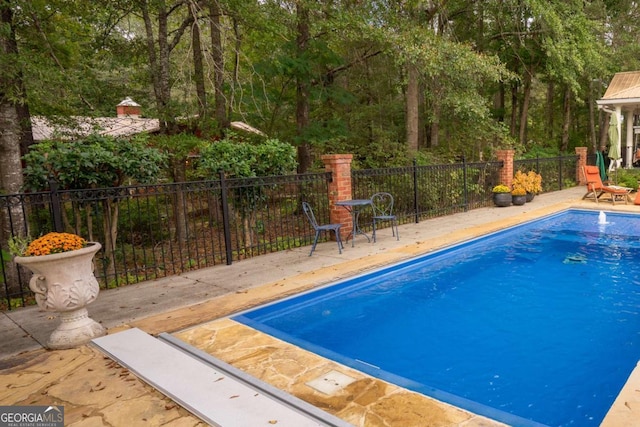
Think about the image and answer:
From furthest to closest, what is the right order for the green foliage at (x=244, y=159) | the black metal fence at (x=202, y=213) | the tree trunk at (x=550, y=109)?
the tree trunk at (x=550, y=109)
the green foliage at (x=244, y=159)
the black metal fence at (x=202, y=213)

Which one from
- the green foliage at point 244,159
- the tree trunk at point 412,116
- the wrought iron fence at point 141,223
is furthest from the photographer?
the tree trunk at point 412,116

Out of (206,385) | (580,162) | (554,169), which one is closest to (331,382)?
(206,385)

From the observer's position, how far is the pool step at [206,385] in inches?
98.0

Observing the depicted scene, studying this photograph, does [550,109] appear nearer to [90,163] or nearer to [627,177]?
[627,177]

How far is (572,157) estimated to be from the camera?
15.8 metres

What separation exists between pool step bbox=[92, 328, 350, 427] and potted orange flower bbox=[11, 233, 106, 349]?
256 mm

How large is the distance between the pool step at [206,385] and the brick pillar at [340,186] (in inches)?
178

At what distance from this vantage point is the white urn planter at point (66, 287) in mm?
3406

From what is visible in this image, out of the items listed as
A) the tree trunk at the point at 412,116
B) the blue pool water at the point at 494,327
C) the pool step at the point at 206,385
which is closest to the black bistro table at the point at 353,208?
the blue pool water at the point at 494,327

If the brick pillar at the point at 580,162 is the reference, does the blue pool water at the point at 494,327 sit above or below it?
below

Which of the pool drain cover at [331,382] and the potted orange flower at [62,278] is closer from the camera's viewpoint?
the pool drain cover at [331,382]

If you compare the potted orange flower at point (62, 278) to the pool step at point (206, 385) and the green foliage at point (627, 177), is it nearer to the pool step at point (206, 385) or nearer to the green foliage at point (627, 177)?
the pool step at point (206, 385)

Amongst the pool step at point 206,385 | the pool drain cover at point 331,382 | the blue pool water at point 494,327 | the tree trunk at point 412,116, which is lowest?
the blue pool water at point 494,327

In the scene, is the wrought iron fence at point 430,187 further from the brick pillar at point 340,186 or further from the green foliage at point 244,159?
the green foliage at point 244,159
